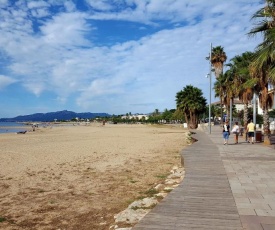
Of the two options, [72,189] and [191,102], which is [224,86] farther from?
[72,189]

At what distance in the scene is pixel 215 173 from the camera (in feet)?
27.7

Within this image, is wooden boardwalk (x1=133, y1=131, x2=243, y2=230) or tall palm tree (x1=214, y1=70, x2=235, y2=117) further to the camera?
tall palm tree (x1=214, y1=70, x2=235, y2=117)

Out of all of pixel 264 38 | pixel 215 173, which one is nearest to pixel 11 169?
pixel 215 173

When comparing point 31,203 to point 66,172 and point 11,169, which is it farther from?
point 11,169

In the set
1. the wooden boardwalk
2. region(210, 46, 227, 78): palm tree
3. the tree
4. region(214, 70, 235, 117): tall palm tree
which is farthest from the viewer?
the tree

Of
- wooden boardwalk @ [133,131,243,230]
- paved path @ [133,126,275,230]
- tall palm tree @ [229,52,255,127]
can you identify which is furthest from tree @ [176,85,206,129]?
wooden boardwalk @ [133,131,243,230]

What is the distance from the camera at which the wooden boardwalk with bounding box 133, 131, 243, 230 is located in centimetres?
439

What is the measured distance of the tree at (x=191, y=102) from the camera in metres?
48.9

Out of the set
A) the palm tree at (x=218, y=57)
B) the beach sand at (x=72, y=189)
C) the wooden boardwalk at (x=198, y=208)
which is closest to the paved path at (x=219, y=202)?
the wooden boardwalk at (x=198, y=208)

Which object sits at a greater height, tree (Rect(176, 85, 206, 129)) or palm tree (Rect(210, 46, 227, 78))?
palm tree (Rect(210, 46, 227, 78))

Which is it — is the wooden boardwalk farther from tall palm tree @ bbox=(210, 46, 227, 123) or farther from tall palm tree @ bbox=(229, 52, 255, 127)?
tall palm tree @ bbox=(210, 46, 227, 123)

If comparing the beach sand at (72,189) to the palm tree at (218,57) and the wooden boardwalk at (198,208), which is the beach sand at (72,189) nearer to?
the wooden boardwalk at (198,208)

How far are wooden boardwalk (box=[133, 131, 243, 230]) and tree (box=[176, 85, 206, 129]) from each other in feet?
137

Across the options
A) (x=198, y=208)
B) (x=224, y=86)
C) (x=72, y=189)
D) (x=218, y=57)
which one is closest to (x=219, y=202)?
(x=198, y=208)
